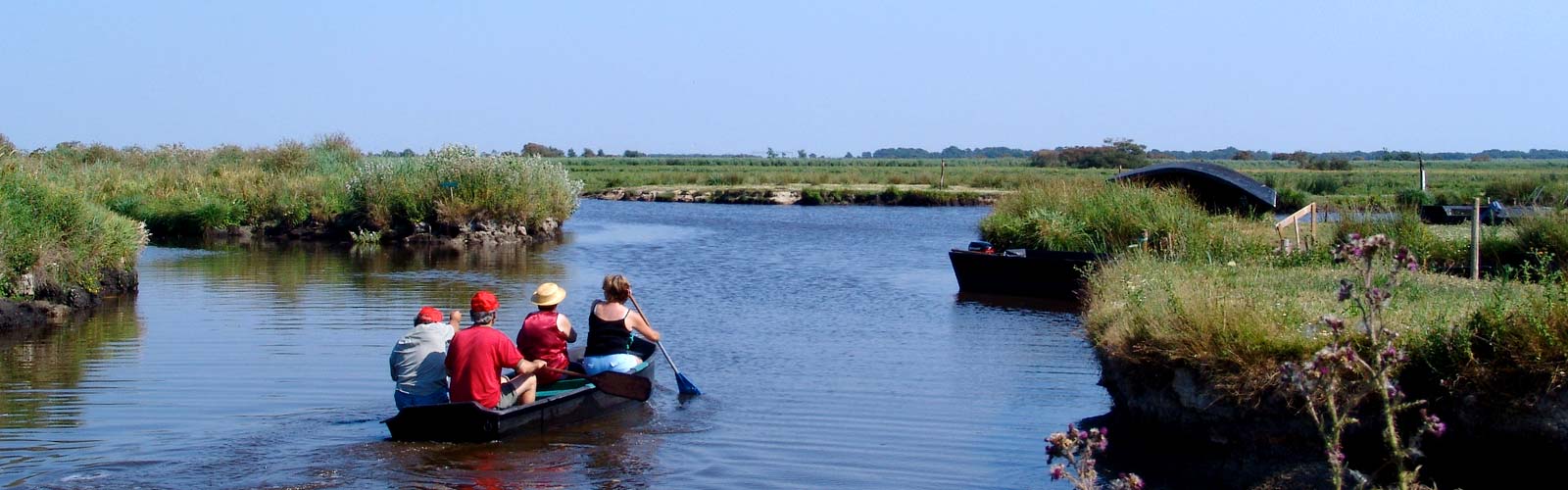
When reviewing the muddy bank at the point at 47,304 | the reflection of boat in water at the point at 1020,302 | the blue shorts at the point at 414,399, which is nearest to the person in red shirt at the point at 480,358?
the blue shorts at the point at 414,399

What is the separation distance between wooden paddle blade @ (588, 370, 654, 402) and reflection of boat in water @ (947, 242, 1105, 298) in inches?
376

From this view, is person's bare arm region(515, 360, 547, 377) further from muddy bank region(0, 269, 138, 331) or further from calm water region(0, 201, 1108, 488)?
muddy bank region(0, 269, 138, 331)

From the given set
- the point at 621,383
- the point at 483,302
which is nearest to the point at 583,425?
the point at 621,383

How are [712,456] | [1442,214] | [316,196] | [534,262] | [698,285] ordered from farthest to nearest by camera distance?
[316,196]
[534,262]
[1442,214]
[698,285]
[712,456]

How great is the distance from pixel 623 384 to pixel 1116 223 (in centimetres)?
1320

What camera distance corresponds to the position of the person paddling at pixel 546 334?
11889 mm

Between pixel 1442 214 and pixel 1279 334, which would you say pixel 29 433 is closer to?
pixel 1279 334

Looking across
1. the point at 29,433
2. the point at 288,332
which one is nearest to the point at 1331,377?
the point at 29,433

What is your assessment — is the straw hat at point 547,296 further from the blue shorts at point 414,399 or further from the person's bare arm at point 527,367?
the blue shorts at point 414,399

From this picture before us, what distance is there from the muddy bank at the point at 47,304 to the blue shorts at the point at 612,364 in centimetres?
921

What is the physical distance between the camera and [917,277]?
26.8m

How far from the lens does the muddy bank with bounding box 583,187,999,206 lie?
6181cm

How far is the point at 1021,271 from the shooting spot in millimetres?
22125

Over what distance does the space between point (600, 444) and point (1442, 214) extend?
20937mm
